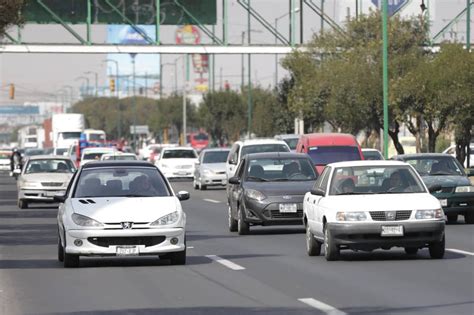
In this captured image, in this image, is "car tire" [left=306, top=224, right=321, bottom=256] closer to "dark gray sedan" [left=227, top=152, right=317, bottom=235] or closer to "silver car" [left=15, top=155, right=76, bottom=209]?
"dark gray sedan" [left=227, top=152, right=317, bottom=235]

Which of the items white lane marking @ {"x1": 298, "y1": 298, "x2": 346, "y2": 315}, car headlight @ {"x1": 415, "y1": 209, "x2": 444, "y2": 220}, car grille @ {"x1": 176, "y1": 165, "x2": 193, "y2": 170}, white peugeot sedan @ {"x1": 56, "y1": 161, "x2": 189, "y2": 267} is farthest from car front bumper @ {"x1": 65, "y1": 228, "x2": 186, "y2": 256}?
car grille @ {"x1": 176, "y1": 165, "x2": 193, "y2": 170}

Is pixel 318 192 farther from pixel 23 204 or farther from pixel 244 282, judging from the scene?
pixel 23 204

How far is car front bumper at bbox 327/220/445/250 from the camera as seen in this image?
2047 centimetres

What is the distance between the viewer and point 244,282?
17969 millimetres

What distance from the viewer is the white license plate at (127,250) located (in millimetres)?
20167

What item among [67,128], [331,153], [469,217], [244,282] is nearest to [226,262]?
[244,282]

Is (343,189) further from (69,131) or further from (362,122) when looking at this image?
(69,131)

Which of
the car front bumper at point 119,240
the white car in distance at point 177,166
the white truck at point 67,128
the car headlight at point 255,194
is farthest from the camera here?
the white truck at point 67,128

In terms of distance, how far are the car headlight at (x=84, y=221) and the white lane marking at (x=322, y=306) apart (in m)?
5.35

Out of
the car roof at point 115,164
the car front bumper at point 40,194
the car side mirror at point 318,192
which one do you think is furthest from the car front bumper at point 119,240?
the car front bumper at point 40,194

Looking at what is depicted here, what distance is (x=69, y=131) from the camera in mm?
97500

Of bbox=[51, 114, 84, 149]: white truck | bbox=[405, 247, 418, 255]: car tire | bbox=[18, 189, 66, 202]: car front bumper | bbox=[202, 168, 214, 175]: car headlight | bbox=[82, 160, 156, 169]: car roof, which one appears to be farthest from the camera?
bbox=[51, 114, 84, 149]: white truck

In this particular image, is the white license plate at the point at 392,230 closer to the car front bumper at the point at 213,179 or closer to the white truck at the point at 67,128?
the car front bumper at the point at 213,179

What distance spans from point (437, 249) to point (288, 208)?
6940 millimetres
